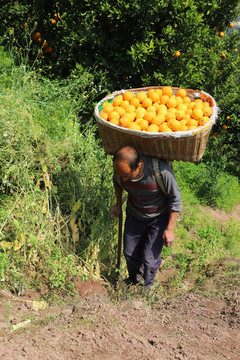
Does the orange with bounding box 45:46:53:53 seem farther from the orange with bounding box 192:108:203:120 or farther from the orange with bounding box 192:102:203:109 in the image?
the orange with bounding box 192:108:203:120

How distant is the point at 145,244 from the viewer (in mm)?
3355

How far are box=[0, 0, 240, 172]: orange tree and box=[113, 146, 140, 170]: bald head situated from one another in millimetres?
2597

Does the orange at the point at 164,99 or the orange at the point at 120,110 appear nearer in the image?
the orange at the point at 120,110

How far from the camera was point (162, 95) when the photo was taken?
3.18m

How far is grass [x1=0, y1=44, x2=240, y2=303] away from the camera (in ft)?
10.7

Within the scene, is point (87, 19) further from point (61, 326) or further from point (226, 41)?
point (61, 326)

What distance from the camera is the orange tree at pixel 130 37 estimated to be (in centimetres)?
481

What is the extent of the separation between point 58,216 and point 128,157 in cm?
128

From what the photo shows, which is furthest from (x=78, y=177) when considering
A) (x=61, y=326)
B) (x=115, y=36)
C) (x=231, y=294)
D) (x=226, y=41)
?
(x=226, y=41)

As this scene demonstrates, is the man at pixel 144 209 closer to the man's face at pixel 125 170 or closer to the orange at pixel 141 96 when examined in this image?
the man's face at pixel 125 170

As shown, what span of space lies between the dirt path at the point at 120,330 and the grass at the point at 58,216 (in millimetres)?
349

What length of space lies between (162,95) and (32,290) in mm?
2152

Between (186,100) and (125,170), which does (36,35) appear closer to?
(186,100)

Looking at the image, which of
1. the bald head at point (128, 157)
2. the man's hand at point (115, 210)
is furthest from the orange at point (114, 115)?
the man's hand at point (115, 210)
